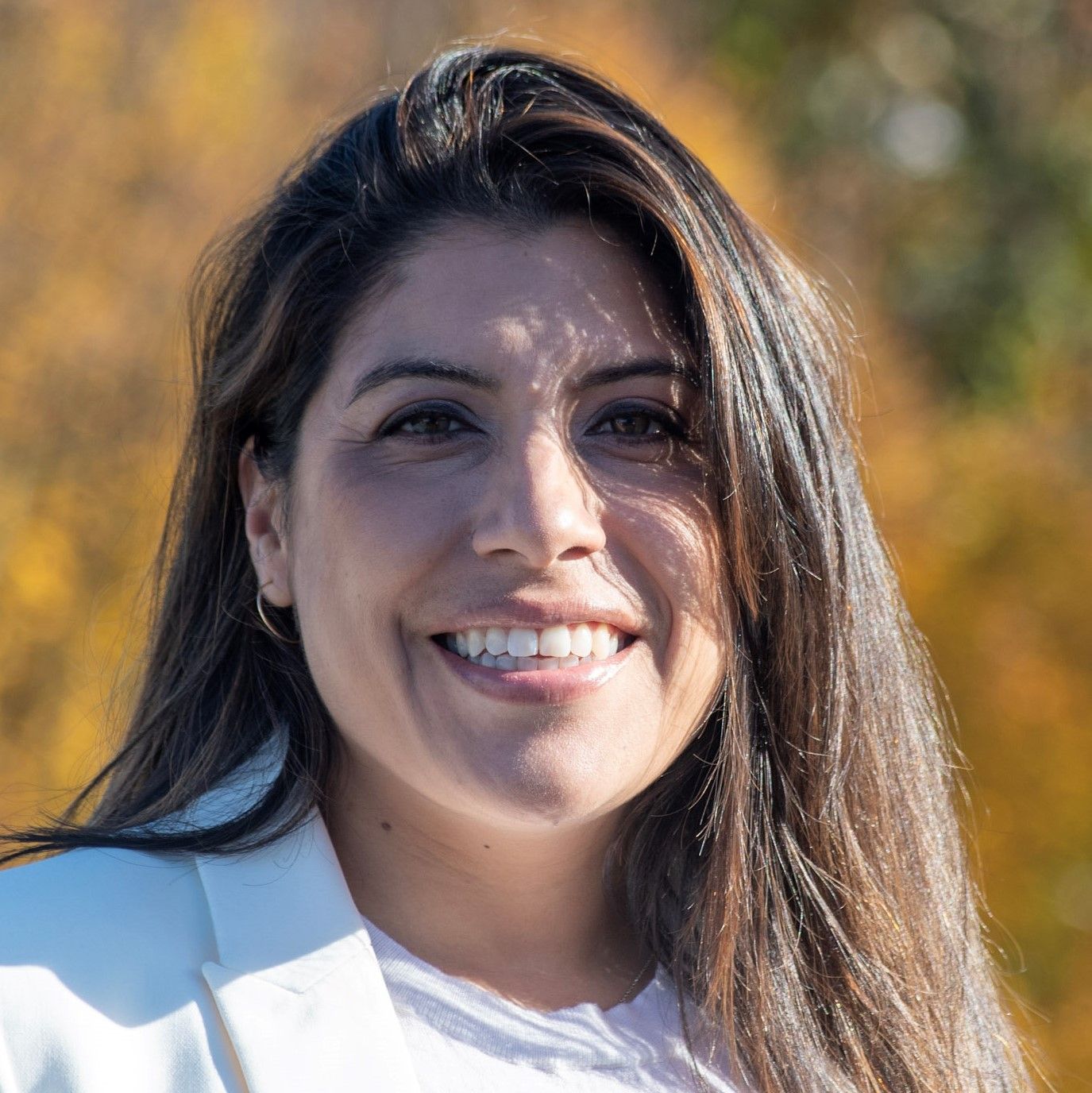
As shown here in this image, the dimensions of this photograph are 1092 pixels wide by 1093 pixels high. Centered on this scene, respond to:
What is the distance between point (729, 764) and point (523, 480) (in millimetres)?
642

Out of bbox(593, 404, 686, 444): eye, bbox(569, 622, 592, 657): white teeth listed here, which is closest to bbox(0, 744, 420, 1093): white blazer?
bbox(569, 622, 592, 657): white teeth

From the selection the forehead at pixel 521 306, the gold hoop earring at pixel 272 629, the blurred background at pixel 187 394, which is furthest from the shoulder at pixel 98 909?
the blurred background at pixel 187 394

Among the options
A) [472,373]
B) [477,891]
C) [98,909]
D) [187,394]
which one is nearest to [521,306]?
[472,373]

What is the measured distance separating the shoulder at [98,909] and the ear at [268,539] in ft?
1.47

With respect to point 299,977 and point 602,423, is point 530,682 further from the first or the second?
point 299,977

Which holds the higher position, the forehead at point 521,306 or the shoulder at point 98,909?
the forehead at point 521,306

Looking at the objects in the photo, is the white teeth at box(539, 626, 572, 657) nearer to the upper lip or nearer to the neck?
the upper lip

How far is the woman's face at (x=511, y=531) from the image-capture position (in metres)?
1.98

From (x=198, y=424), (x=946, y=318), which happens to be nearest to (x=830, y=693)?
(x=198, y=424)

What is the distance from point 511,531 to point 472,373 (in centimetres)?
26

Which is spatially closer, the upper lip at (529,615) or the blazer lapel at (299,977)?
the blazer lapel at (299,977)

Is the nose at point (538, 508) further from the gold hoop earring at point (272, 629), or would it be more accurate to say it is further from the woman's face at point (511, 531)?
the gold hoop earring at point (272, 629)

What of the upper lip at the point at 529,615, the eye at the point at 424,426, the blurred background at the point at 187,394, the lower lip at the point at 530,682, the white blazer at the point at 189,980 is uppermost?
the blurred background at the point at 187,394

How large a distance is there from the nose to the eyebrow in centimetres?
10
